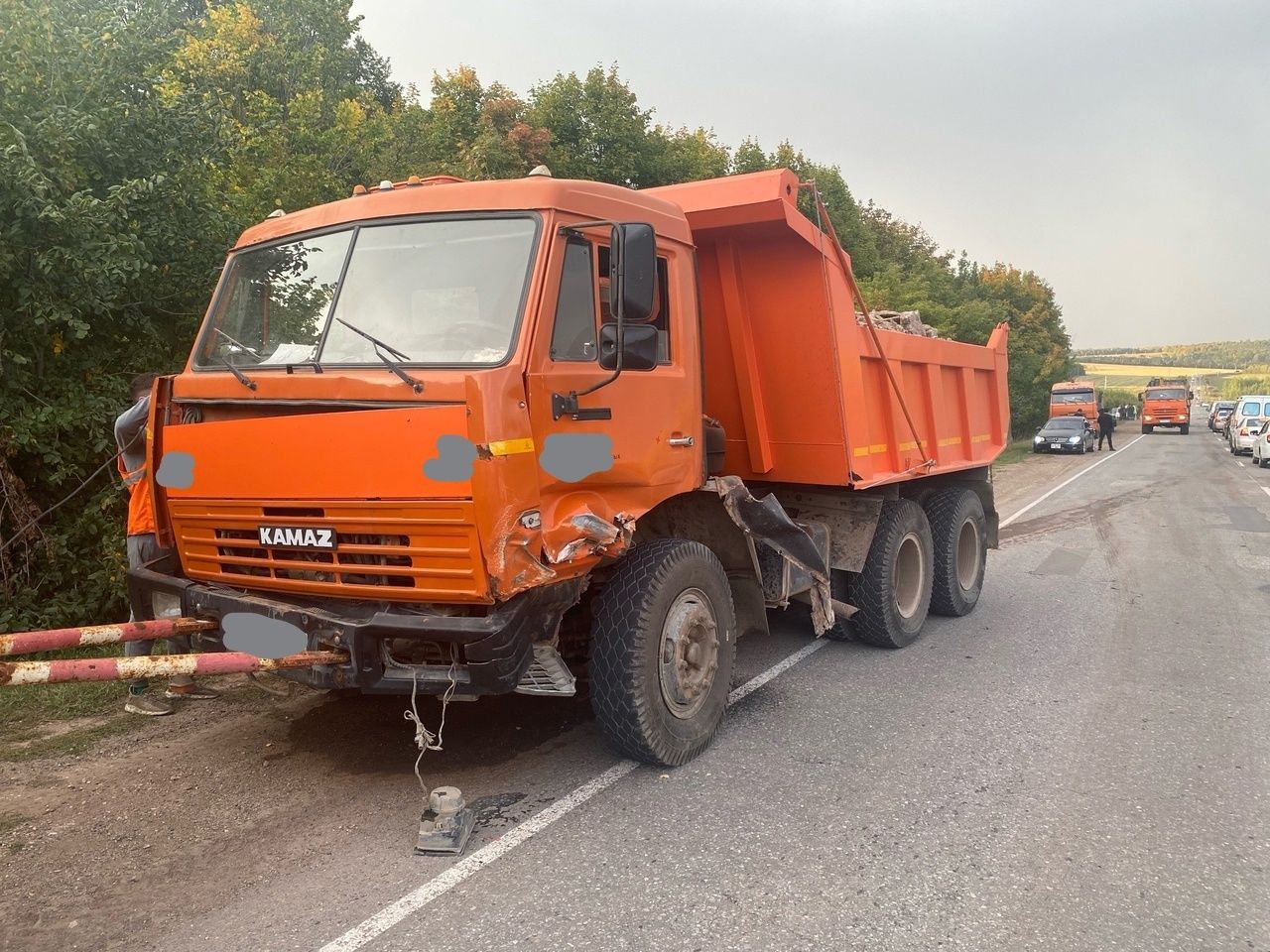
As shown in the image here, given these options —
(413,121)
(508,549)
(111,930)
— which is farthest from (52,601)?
(413,121)

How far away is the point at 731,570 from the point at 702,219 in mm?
2004

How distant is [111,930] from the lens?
3.01m

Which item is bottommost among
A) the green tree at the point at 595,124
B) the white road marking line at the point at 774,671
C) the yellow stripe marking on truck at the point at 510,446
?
the white road marking line at the point at 774,671

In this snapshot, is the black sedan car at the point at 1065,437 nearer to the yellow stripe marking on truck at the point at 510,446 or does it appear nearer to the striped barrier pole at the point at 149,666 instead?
the yellow stripe marking on truck at the point at 510,446

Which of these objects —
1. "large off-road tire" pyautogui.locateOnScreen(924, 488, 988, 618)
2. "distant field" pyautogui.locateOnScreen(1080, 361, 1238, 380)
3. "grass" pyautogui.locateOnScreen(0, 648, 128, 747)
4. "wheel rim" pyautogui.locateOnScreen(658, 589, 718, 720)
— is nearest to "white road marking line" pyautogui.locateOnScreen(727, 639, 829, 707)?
"wheel rim" pyautogui.locateOnScreen(658, 589, 718, 720)

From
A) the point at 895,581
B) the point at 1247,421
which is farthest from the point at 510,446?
the point at 1247,421

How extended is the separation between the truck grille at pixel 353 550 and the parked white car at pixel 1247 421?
3160 centimetres

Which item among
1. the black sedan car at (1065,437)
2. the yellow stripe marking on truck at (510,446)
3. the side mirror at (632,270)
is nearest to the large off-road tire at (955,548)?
the side mirror at (632,270)

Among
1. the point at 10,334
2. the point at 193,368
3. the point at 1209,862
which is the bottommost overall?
the point at 1209,862

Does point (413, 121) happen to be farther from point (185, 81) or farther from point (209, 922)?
point (209, 922)

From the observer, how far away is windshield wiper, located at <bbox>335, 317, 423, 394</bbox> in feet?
11.4

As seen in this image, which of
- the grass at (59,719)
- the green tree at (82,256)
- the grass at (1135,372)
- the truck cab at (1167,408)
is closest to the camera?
the grass at (59,719)

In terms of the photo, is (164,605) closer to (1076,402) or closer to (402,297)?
(402,297)

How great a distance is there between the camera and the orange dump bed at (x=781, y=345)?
5.14 meters
